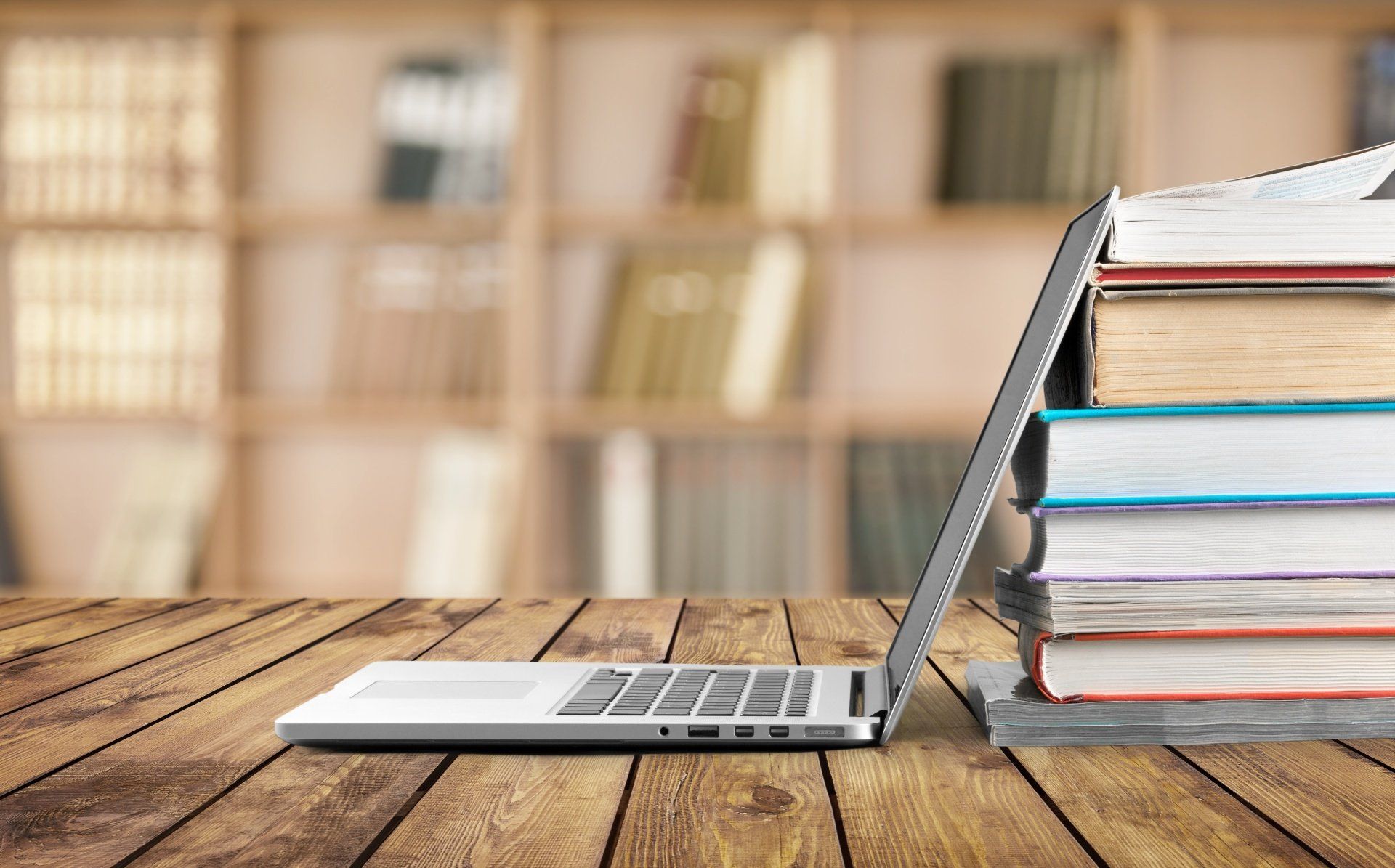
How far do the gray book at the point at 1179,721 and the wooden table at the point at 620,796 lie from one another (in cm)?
1

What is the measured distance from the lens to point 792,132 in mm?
2447

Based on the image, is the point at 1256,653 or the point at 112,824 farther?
the point at 1256,653

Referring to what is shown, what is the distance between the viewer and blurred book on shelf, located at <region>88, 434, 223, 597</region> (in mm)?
2547

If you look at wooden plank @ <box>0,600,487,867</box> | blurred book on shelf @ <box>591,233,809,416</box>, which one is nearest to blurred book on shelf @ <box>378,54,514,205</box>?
blurred book on shelf @ <box>591,233,809,416</box>

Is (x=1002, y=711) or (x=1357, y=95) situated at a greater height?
(x=1357, y=95)

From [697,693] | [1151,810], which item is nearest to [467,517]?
[697,693]

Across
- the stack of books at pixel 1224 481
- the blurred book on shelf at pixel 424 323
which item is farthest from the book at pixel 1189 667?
the blurred book on shelf at pixel 424 323

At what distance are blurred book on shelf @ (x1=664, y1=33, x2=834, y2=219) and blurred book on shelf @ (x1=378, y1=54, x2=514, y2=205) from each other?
1.35 ft

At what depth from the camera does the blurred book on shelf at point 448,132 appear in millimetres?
2500

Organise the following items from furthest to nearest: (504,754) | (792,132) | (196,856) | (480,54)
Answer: (480,54)
(792,132)
(504,754)
(196,856)

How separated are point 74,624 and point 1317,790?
3.21 feet

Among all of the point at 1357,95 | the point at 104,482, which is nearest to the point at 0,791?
the point at 104,482

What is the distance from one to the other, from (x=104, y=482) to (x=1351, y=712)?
2.83 metres

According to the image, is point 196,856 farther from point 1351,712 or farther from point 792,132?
point 792,132
